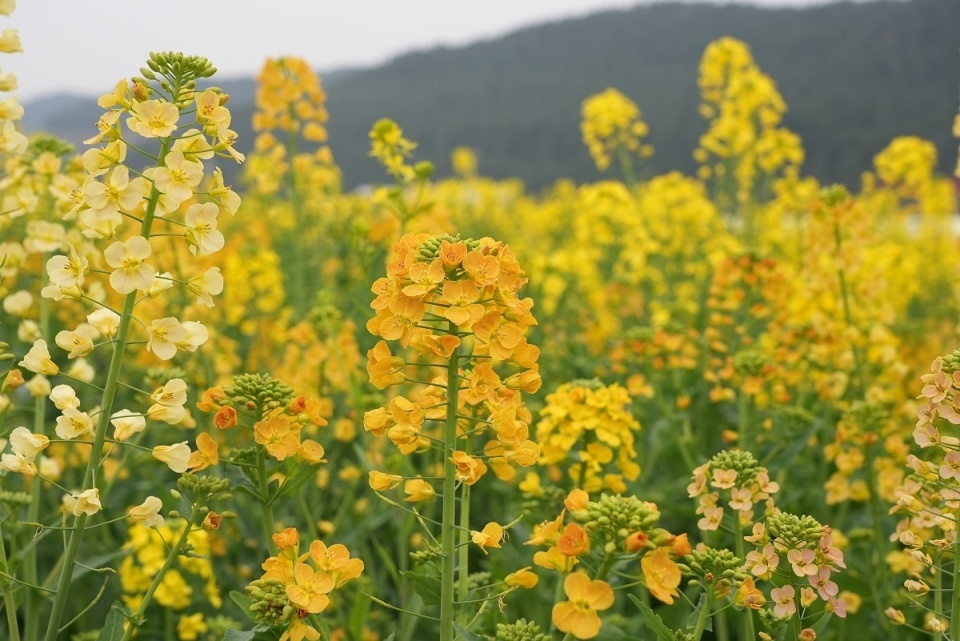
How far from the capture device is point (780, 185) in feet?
21.1

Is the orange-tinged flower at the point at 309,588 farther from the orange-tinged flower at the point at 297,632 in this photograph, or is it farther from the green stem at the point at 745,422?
the green stem at the point at 745,422

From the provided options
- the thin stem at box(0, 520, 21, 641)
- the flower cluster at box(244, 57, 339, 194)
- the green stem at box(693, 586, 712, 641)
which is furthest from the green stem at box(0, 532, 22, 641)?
the flower cluster at box(244, 57, 339, 194)

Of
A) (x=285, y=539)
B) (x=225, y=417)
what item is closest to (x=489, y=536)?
(x=285, y=539)

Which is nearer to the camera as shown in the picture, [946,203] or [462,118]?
[946,203]

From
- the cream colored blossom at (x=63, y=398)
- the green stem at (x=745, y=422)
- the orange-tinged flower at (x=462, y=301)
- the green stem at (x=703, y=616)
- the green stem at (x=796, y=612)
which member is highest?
the orange-tinged flower at (x=462, y=301)

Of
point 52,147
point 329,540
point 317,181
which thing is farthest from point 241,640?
point 317,181

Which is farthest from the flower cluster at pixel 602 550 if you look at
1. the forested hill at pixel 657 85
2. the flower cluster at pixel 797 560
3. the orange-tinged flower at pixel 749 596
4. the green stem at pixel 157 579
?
the forested hill at pixel 657 85

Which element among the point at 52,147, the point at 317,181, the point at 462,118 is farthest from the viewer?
the point at 462,118

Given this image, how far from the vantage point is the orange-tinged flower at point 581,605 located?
1.47 meters

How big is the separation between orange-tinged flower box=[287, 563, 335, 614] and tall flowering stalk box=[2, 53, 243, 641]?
14.8 inches

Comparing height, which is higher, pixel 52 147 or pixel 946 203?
pixel 52 147

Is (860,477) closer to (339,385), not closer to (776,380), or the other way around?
(776,380)

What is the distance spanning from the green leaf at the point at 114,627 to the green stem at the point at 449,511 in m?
0.71

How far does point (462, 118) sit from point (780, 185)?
48134mm
